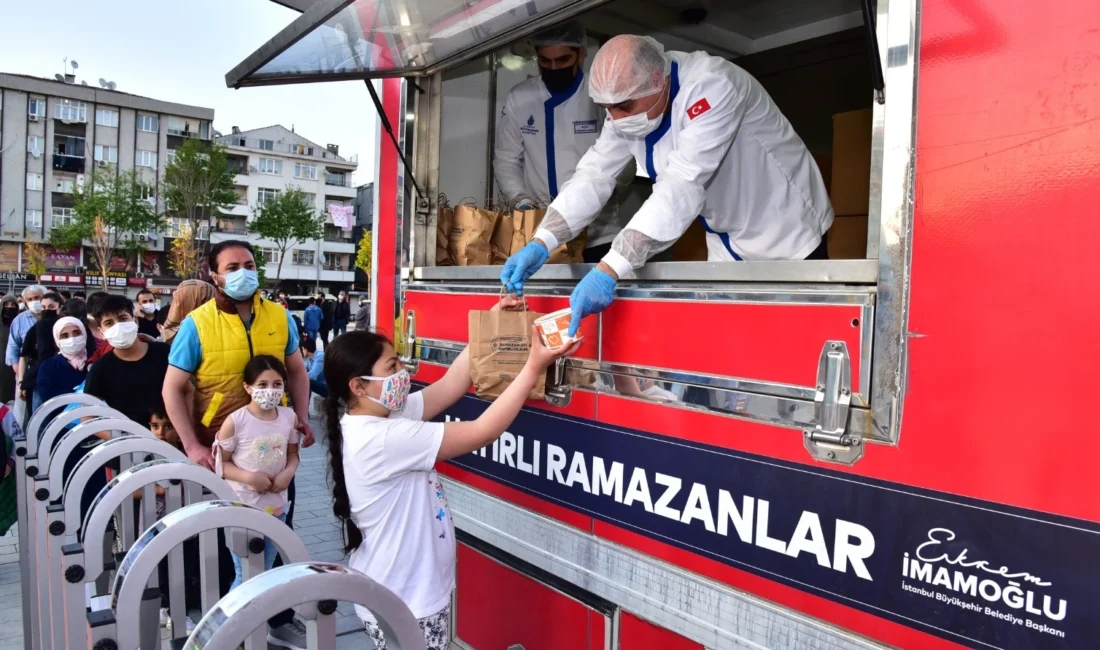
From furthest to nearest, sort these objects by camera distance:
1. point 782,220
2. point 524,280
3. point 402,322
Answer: point 402,322 < point 524,280 < point 782,220

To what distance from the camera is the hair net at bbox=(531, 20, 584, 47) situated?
3.32m

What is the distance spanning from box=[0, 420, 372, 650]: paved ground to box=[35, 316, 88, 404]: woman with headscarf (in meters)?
1.16

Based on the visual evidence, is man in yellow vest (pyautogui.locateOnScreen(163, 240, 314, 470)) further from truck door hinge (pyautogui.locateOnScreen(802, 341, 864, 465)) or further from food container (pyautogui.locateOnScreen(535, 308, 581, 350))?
truck door hinge (pyautogui.locateOnScreen(802, 341, 864, 465))

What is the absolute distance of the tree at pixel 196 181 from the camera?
4394 centimetres

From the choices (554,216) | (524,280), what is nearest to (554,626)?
(524,280)

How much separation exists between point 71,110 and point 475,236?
58.9 m

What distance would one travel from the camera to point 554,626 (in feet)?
8.57

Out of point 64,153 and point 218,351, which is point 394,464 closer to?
point 218,351

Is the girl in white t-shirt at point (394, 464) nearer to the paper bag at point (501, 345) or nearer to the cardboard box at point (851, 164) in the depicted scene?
the paper bag at point (501, 345)

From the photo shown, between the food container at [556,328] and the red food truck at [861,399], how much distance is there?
0.18m

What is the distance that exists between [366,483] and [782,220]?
1527 millimetres

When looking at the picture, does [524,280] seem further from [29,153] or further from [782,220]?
[29,153]

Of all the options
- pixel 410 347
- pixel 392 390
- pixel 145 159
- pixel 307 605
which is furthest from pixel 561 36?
pixel 145 159

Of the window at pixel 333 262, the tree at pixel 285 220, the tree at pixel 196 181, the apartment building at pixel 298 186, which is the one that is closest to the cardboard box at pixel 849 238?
the tree at pixel 196 181
